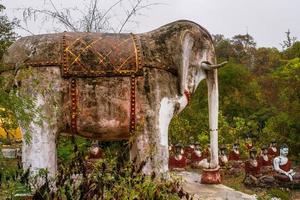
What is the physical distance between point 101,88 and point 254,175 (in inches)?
202

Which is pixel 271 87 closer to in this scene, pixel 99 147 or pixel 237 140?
pixel 237 140

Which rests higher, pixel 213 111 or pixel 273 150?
pixel 213 111

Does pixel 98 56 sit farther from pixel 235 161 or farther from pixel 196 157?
pixel 235 161

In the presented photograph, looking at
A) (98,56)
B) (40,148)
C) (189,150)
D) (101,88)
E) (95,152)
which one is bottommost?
(189,150)

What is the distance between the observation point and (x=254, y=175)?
9.44m

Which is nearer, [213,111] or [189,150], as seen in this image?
[213,111]

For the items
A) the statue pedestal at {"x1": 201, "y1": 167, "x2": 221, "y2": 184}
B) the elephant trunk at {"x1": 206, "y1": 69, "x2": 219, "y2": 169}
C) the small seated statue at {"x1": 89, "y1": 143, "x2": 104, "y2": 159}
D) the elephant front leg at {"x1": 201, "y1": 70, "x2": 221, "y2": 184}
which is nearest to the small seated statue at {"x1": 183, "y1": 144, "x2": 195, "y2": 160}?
the small seated statue at {"x1": 89, "y1": 143, "x2": 104, "y2": 159}

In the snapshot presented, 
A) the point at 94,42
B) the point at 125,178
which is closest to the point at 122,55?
the point at 94,42

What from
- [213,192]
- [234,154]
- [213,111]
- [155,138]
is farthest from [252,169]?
[155,138]

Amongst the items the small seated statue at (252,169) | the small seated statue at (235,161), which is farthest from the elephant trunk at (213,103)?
the small seated statue at (235,161)

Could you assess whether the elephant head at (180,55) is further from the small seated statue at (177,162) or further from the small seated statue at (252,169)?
the small seated statue at (177,162)

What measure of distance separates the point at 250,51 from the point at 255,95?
53.9ft

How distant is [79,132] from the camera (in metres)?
5.15

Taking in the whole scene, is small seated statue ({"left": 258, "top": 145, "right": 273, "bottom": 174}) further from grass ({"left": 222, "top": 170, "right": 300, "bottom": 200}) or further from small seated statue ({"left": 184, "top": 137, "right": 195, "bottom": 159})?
small seated statue ({"left": 184, "top": 137, "right": 195, "bottom": 159})
